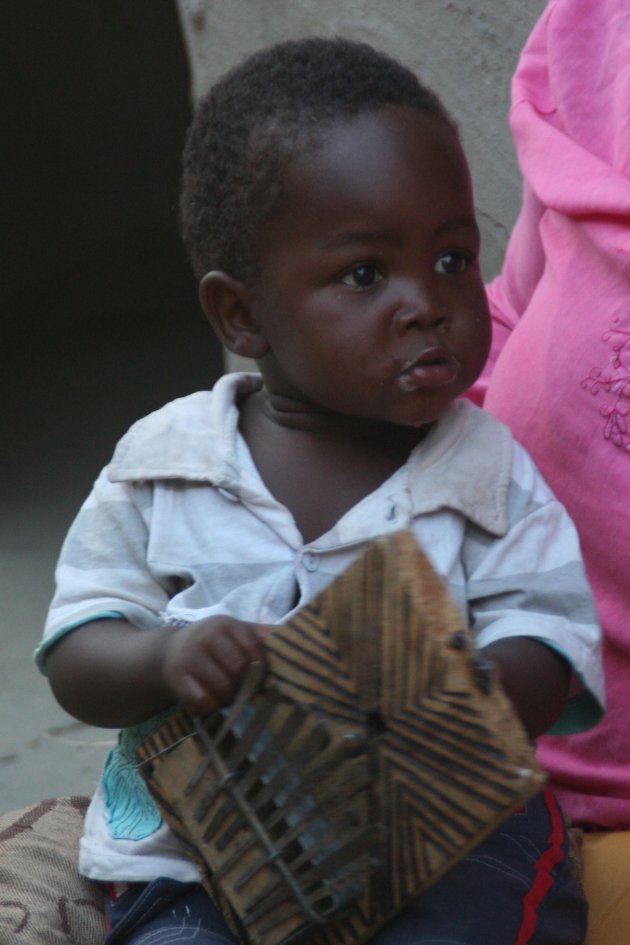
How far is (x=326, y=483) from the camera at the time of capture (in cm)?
165

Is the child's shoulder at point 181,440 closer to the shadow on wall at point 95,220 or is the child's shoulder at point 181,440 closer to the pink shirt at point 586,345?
the pink shirt at point 586,345

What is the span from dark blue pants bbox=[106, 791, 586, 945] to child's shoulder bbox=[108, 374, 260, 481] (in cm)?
47

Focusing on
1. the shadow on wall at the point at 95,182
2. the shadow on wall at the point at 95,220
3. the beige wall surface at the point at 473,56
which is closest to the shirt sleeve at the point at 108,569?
the beige wall surface at the point at 473,56

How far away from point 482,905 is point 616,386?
68cm

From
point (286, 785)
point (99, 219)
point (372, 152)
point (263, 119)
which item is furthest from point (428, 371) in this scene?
point (99, 219)

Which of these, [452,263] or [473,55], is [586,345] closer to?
[452,263]

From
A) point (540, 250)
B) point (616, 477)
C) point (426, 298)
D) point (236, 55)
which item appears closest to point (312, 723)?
point (426, 298)

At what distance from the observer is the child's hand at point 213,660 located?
1.35 metres

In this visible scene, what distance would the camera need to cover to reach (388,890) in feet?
4.18

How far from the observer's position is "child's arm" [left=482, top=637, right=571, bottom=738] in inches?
57.1

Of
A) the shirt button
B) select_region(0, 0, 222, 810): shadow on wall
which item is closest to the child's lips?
the shirt button

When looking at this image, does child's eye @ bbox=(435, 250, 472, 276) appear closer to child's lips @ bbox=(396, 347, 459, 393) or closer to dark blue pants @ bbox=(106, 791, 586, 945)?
child's lips @ bbox=(396, 347, 459, 393)

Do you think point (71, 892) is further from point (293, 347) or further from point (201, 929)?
point (293, 347)

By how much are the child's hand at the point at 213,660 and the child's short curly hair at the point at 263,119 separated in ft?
1.54
